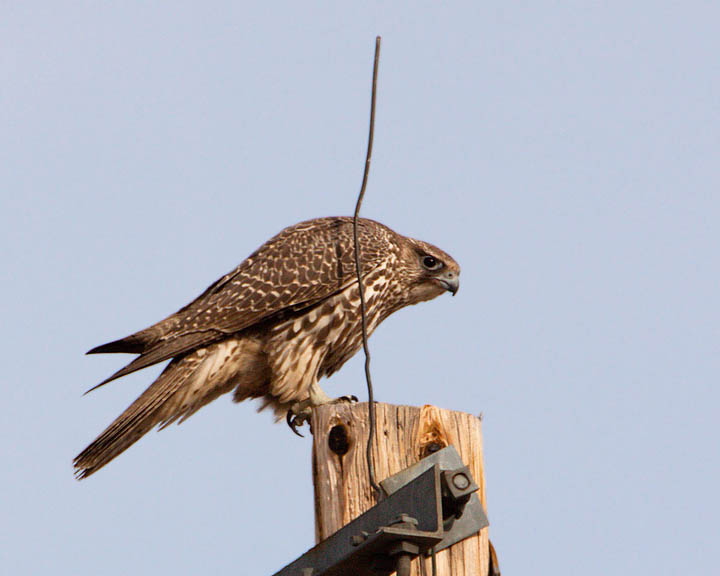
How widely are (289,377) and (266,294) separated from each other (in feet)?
1.88

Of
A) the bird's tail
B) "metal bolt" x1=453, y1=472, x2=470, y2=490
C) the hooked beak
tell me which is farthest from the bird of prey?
"metal bolt" x1=453, y1=472, x2=470, y2=490

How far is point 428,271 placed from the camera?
7.36 metres

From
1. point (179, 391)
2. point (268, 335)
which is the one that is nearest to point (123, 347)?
point (179, 391)

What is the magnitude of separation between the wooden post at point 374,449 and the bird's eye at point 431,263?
391 cm

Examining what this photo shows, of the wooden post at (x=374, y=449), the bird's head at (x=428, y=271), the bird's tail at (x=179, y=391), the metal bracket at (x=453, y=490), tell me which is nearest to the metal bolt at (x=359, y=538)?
the metal bracket at (x=453, y=490)

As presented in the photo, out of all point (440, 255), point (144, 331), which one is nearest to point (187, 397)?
point (144, 331)

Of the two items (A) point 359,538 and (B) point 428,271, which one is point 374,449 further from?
(B) point 428,271

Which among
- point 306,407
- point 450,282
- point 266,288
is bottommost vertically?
point 306,407

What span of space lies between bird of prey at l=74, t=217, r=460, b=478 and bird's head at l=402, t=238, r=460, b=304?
441 millimetres

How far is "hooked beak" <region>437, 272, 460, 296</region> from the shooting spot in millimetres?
7434

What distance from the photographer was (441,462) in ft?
10.9

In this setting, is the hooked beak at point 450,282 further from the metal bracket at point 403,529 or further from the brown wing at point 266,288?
the metal bracket at point 403,529

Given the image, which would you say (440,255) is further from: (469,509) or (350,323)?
(469,509)

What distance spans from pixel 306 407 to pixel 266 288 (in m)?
0.80
